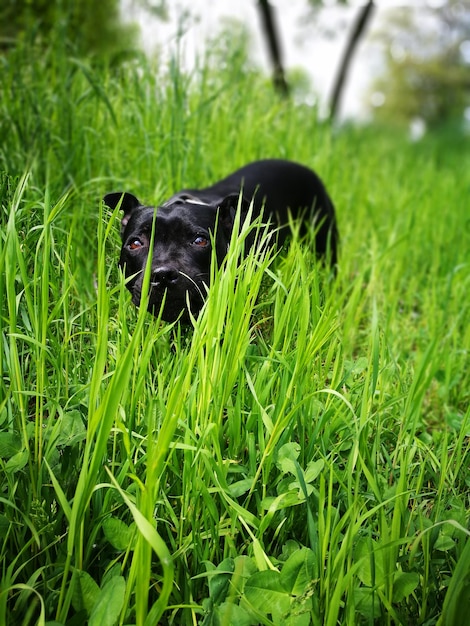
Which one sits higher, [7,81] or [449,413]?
[7,81]

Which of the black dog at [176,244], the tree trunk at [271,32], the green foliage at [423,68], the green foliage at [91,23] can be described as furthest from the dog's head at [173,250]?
the green foliage at [423,68]

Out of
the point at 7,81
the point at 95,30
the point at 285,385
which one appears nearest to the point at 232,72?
the point at 7,81

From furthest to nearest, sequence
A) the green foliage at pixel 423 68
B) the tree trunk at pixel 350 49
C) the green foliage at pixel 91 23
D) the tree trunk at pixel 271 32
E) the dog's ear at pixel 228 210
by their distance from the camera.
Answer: the green foliage at pixel 423 68, the tree trunk at pixel 350 49, the tree trunk at pixel 271 32, the green foliage at pixel 91 23, the dog's ear at pixel 228 210

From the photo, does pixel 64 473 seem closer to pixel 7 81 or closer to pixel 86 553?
pixel 86 553

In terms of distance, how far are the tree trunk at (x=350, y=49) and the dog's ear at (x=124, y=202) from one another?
9.54 metres

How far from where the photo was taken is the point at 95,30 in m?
8.84

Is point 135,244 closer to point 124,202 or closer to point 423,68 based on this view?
point 124,202

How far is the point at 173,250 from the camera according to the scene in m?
2.39

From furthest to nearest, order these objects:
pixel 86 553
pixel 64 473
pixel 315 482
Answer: pixel 315 482 < pixel 64 473 < pixel 86 553

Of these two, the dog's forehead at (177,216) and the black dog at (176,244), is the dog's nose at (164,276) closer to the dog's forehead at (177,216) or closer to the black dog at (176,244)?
the black dog at (176,244)

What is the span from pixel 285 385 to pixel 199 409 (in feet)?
0.89

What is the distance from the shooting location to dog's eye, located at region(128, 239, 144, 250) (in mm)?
2426

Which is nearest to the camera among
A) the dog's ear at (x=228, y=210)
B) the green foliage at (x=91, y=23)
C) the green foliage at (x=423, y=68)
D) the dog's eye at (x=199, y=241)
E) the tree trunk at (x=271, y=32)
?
the dog's eye at (x=199, y=241)

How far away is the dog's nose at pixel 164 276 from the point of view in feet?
7.17
